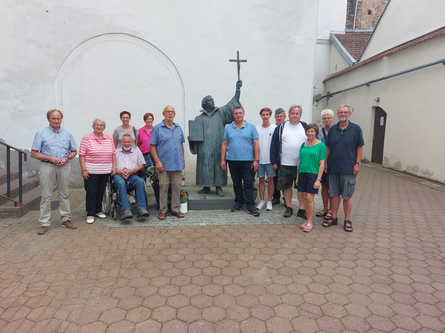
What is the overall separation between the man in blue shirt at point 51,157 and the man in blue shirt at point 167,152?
116 centimetres

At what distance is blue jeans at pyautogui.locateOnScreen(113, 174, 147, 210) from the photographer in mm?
4562

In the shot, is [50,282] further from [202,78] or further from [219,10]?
[219,10]

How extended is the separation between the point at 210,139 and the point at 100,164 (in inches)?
71.4

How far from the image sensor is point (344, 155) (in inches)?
166

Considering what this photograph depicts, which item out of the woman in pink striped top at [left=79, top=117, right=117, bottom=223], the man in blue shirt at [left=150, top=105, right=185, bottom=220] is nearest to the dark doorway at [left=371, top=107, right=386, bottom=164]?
the man in blue shirt at [left=150, top=105, right=185, bottom=220]

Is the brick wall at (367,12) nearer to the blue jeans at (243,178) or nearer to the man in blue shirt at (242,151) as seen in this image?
the man in blue shirt at (242,151)

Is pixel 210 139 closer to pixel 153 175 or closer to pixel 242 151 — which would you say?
pixel 242 151

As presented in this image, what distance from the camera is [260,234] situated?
13.9 ft

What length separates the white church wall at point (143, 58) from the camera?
21.2 ft

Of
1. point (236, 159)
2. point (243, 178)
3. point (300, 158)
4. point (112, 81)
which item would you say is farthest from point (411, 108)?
point (112, 81)

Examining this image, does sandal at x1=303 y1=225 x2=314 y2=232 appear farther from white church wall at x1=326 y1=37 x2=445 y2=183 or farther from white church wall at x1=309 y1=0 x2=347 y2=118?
white church wall at x1=309 y1=0 x2=347 y2=118

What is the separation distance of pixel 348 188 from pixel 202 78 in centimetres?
419

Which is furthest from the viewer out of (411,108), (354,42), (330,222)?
(354,42)

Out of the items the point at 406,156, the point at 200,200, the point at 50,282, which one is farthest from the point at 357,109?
the point at 50,282
